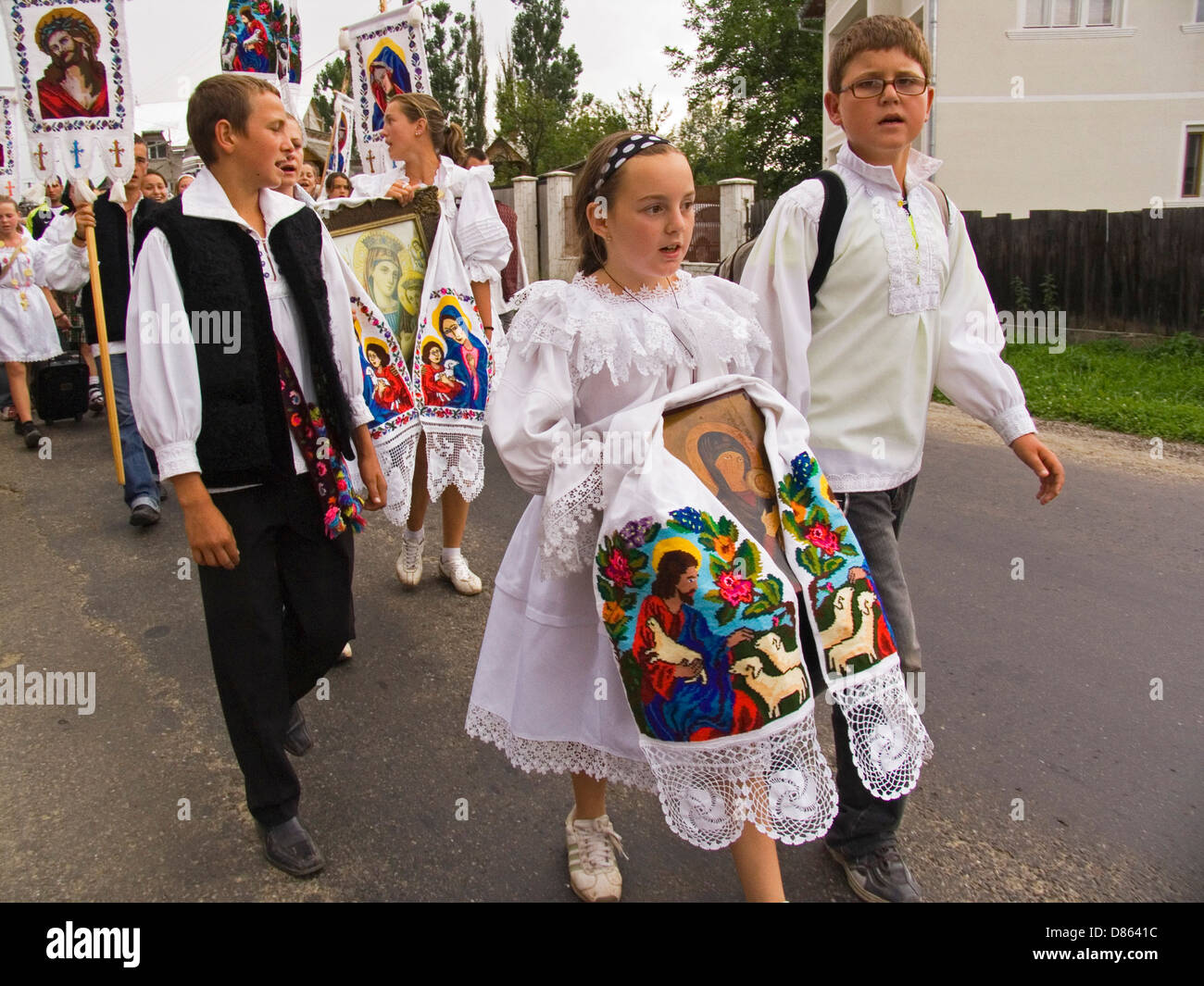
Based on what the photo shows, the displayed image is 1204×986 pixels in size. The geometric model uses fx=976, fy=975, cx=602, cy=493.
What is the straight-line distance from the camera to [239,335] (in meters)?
2.46

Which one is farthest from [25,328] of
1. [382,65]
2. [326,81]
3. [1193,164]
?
[326,81]


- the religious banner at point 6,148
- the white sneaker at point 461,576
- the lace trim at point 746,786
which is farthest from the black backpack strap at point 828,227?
the religious banner at point 6,148

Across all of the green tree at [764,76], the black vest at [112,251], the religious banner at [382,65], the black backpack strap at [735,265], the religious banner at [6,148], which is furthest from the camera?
the green tree at [764,76]

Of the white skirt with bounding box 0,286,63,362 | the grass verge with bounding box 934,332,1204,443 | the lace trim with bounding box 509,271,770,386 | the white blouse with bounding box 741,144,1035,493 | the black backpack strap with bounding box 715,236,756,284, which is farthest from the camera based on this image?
the white skirt with bounding box 0,286,63,362

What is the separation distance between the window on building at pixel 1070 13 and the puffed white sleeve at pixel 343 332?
66.8 feet

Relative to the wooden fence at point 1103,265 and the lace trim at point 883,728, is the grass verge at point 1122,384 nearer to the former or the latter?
the wooden fence at point 1103,265

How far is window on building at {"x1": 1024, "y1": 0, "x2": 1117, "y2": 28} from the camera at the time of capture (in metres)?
18.9

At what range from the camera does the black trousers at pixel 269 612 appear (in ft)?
8.38

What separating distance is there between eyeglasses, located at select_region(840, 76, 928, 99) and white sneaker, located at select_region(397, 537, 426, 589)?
2.98 meters

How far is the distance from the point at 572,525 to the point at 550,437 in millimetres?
194

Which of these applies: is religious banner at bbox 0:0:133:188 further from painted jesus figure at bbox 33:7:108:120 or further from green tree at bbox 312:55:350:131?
green tree at bbox 312:55:350:131

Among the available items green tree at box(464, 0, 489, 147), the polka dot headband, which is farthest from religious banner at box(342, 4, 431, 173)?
green tree at box(464, 0, 489, 147)

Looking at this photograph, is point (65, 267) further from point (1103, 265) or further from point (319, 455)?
point (1103, 265)

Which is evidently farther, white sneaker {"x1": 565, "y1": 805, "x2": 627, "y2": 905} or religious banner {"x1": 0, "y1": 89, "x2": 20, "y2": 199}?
religious banner {"x1": 0, "y1": 89, "x2": 20, "y2": 199}
